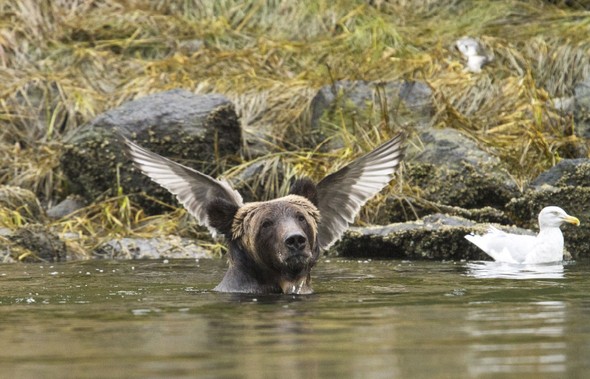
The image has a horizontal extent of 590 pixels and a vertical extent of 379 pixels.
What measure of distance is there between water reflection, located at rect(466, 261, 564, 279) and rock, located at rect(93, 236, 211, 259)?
2.87 meters

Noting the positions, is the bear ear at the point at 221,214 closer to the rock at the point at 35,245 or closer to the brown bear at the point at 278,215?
the brown bear at the point at 278,215

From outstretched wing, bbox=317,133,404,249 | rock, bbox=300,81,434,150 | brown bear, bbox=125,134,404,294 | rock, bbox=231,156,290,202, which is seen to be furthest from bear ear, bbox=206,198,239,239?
rock, bbox=300,81,434,150

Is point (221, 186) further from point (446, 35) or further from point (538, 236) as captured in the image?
point (446, 35)

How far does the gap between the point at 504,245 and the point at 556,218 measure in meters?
0.56

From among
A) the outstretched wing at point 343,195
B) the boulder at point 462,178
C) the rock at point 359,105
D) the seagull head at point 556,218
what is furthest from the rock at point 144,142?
the outstretched wing at point 343,195

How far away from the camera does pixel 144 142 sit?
1409cm

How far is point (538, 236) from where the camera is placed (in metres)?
11.1

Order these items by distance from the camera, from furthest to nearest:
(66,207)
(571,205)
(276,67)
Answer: (276,67) < (66,207) < (571,205)

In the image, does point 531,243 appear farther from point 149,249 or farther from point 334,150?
point 334,150

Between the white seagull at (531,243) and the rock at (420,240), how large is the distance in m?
0.48

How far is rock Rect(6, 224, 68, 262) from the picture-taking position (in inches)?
468

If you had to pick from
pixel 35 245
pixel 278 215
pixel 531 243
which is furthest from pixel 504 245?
pixel 35 245

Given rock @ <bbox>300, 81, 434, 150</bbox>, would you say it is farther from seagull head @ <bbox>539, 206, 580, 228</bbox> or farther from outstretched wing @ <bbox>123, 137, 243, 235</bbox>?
outstretched wing @ <bbox>123, 137, 243, 235</bbox>

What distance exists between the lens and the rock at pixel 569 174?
12.1 m
